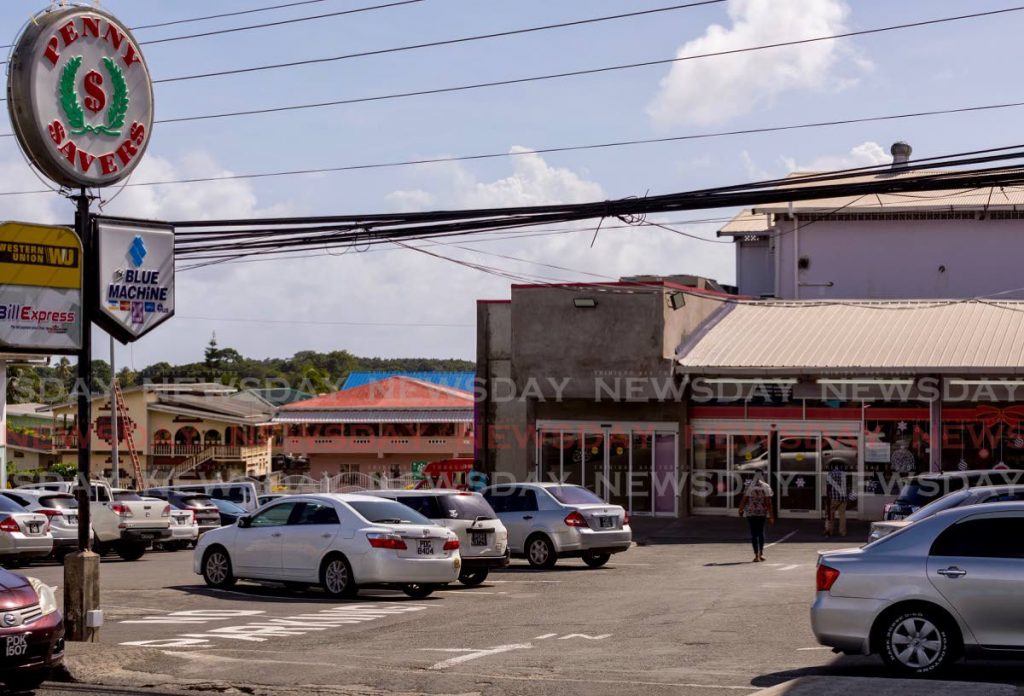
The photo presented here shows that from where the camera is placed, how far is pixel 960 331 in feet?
127

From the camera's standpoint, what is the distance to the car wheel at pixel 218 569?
21.9m

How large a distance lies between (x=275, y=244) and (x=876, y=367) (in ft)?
64.3

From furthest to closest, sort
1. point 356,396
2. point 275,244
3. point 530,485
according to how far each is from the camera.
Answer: point 356,396 → point 530,485 → point 275,244

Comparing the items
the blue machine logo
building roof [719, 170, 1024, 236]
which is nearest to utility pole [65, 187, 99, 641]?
the blue machine logo

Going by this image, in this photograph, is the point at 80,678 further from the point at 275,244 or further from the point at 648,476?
the point at 648,476

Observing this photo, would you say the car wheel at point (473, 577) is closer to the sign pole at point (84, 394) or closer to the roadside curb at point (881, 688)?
the sign pole at point (84, 394)

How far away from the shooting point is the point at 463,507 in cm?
2338

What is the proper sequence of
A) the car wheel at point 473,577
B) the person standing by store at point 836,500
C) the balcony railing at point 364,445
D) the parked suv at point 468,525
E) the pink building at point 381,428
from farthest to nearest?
the balcony railing at point 364,445, the pink building at point 381,428, the person standing by store at point 836,500, the car wheel at point 473,577, the parked suv at point 468,525

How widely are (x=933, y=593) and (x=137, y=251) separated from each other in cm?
927

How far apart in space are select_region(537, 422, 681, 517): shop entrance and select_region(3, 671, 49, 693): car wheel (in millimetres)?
28780

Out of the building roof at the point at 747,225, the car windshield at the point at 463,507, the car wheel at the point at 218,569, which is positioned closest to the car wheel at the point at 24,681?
the car wheel at the point at 218,569

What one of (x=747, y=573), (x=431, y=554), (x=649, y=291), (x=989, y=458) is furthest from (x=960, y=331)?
(x=431, y=554)

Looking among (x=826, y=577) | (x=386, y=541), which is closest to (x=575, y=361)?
(x=386, y=541)

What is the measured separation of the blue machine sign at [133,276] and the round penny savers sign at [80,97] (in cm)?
70
